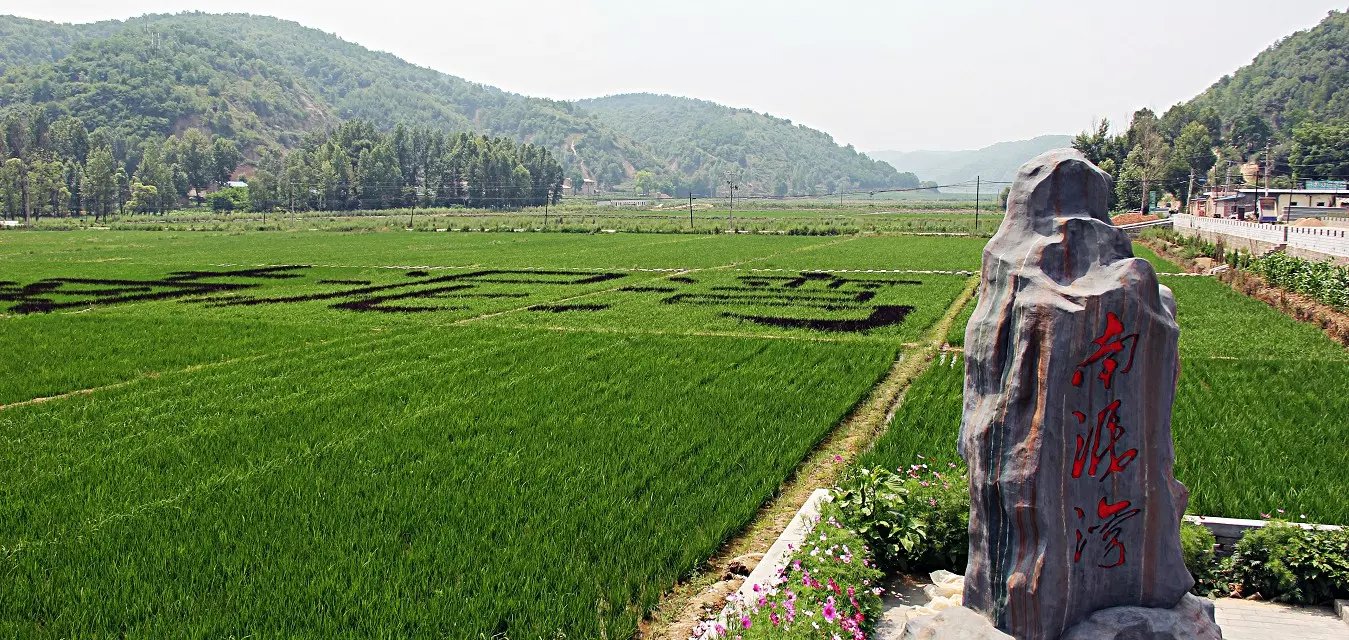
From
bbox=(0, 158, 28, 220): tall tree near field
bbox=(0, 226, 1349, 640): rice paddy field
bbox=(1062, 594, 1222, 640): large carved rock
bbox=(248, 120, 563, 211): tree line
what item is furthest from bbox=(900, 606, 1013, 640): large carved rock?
bbox=(0, 158, 28, 220): tall tree near field

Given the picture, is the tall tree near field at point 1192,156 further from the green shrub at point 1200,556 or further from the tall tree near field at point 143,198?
the tall tree near field at point 143,198

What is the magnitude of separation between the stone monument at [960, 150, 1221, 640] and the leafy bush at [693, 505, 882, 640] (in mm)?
801

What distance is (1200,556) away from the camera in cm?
646

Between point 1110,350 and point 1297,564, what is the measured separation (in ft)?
8.79

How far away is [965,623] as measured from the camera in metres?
4.91

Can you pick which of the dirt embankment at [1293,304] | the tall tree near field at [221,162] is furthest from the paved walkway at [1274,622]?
the tall tree near field at [221,162]

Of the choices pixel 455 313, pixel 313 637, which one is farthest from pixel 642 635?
pixel 455 313

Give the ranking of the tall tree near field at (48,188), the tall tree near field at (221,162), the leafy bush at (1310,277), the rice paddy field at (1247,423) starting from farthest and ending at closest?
the tall tree near field at (221,162)
the tall tree near field at (48,188)
the leafy bush at (1310,277)
the rice paddy field at (1247,423)

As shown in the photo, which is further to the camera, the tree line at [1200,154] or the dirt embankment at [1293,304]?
the tree line at [1200,154]

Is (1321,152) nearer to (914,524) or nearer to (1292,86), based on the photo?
(1292,86)

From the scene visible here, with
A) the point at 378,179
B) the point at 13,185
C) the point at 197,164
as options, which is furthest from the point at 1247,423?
the point at 197,164

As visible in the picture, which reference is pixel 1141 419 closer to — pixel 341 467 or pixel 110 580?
pixel 110 580

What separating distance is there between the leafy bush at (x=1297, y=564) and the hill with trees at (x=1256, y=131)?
82.8 metres

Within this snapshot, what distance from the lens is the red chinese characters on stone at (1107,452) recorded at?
15.7 feet
